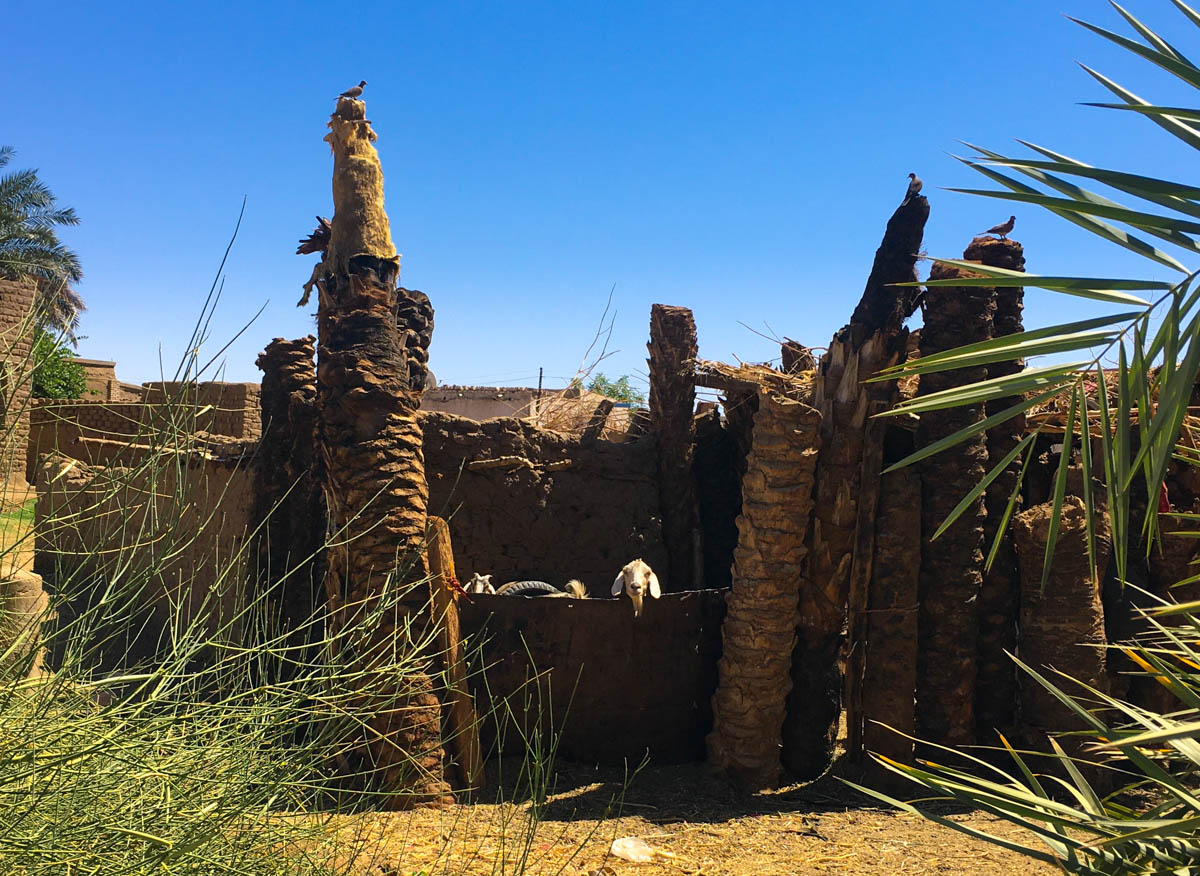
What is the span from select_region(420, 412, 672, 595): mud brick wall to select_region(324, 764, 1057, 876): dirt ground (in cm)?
208

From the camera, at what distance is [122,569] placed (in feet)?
8.18

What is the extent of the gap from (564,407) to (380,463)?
460 centimetres

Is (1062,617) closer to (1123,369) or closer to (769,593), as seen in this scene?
(769,593)

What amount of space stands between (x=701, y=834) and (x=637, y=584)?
165cm

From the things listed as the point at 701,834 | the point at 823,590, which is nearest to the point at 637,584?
the point at 823,590

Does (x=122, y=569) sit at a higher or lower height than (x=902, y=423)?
lower

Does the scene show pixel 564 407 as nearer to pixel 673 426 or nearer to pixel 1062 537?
pixel 673 426

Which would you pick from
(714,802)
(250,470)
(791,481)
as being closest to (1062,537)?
(791,481)

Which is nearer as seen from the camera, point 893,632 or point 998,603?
point 893,632

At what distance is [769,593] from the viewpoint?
6.05 meters

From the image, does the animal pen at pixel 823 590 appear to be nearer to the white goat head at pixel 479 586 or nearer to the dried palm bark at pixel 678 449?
the white goat head at pixel 479 586

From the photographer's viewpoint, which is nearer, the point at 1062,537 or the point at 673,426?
the point at 1062,537

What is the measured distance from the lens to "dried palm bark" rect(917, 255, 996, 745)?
6.13m

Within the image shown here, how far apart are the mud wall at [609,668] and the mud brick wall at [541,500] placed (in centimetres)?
157
